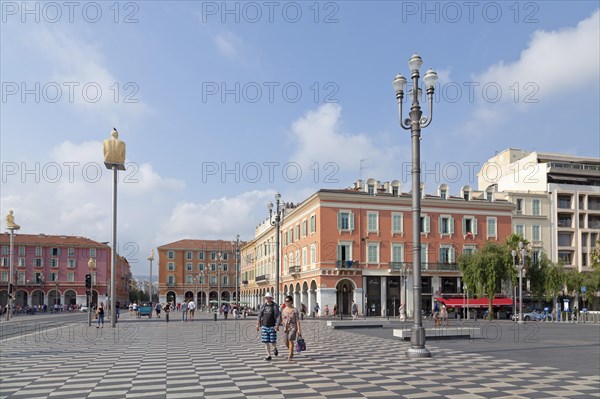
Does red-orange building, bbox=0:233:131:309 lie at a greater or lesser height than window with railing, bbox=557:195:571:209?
lesser

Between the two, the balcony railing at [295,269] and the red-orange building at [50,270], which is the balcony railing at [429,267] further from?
the red-orange building at [50,270]

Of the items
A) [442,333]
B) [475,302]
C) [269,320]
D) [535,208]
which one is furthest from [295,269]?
[269,320]

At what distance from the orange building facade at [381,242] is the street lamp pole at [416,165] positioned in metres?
37.6

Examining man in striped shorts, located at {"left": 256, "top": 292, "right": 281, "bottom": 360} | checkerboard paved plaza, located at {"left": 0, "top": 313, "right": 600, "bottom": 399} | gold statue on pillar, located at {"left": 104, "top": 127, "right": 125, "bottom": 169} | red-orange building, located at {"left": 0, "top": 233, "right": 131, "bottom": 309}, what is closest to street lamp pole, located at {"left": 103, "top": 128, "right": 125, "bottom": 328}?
gold statue on pillar, located at {"left": 104, "top": 127, "right": 125, "bottom": 169}

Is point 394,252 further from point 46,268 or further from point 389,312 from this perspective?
point 46,268

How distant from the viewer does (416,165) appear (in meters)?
16.8

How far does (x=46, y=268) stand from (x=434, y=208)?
72.2 m

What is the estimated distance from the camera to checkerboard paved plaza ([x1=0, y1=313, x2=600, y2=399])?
35.4 feet

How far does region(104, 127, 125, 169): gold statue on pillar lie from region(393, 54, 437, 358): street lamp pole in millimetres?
21193

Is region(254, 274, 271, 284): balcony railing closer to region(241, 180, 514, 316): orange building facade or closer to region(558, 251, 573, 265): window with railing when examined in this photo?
region(241, 180, 514, 316): orange building facade

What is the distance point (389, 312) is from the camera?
56.4 m

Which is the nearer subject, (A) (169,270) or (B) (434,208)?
(B) (434,208)

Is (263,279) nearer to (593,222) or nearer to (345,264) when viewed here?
(345,264)

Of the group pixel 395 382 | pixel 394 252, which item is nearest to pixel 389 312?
pixel 394 252
